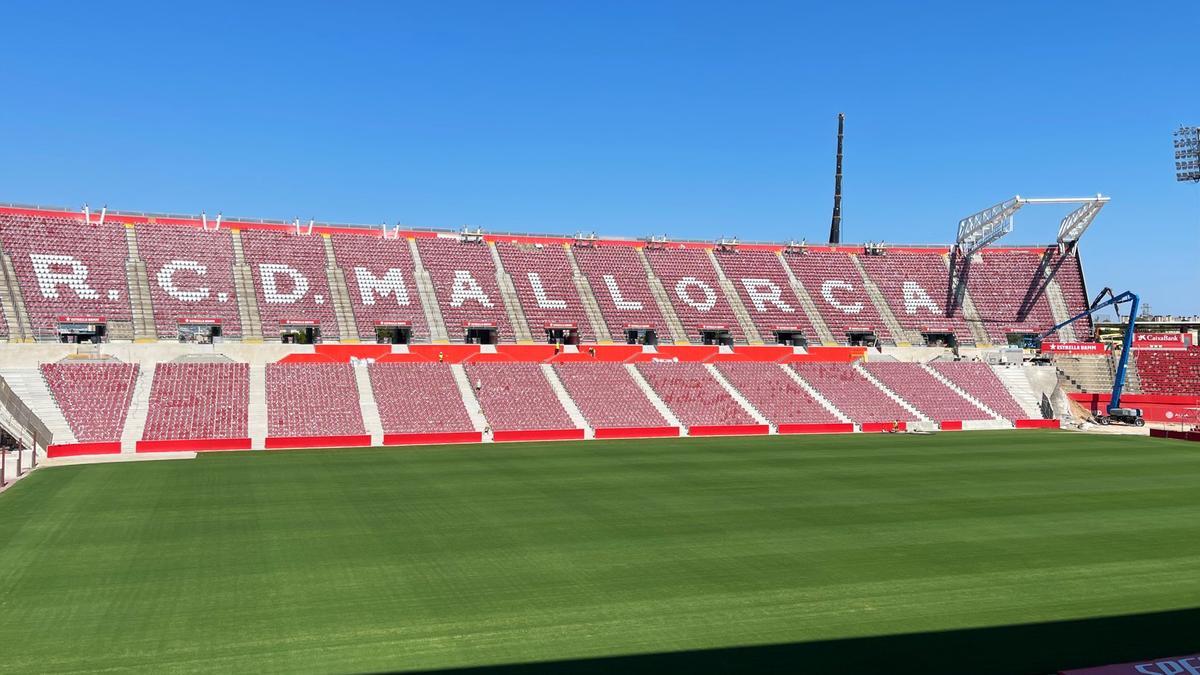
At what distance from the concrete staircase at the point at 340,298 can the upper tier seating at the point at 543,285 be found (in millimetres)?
12473

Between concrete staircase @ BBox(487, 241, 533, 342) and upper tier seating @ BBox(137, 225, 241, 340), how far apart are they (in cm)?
1858

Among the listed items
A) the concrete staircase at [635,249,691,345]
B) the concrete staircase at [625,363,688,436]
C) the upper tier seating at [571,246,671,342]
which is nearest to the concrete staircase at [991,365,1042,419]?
the concrete staircase at [635,249,691,345]

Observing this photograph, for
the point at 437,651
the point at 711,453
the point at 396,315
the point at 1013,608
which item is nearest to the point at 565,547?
the point at 437,651

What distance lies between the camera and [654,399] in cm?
5697

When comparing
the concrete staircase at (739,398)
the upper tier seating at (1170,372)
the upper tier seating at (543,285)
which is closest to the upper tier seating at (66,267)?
the upper tier seating at (543,285)

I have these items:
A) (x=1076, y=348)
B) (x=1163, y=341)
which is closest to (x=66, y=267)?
(x=1076, y=348)

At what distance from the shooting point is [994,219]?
243 feet

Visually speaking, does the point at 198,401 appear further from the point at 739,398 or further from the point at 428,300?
the point at 739,398

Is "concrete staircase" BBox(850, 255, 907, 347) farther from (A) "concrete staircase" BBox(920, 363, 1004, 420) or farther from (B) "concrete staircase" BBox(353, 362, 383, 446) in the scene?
(B) "concrete staircase" BBox(353, 362, 383, 446)

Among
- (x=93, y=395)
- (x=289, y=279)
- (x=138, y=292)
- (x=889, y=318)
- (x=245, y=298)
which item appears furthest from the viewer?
(x=889, y=318)

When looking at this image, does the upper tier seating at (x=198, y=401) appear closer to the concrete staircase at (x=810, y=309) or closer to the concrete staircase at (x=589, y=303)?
the concrete staircase at (x=589, y=303)

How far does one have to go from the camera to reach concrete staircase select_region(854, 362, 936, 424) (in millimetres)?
59322

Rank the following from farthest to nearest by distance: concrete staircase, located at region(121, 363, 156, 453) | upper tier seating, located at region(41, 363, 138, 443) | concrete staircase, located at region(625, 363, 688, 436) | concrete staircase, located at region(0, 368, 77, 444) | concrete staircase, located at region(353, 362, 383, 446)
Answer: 1. concrete staircase, located at region(625, 363, 688, 436)
2. concrete staircase, located at region(353, 362, 383, 446)
3. upper tier seating, located at region(41, 363, 138, 443)
4. concrete staircase, located at region(121, 363, 156, 453)
5. concrete staircase, located at region(0, 368, 77, 444)

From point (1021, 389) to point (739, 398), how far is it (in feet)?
75.1
